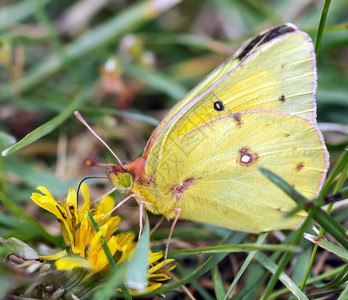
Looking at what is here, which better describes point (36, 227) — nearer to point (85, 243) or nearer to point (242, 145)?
point (85, 243)

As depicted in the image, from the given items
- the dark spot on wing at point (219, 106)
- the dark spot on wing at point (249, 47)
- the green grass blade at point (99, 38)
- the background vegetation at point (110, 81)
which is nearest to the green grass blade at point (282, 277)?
the background vegetation at point (110, 81)

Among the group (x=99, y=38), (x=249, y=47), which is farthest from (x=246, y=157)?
(x=99, y=38)

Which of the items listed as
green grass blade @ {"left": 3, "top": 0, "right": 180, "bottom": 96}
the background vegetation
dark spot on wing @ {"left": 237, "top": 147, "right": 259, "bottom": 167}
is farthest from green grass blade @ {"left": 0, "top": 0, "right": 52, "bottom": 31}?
dark spot on wing @ {"left": 237, "top": 147, "right": 259, "bottom": 167}

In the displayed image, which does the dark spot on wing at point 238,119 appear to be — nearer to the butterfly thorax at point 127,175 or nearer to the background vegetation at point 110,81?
the butterfly thorax at point 127,175

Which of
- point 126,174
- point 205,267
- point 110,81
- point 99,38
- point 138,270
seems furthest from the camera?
point 99,38

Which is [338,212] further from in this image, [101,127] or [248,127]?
[101,127]

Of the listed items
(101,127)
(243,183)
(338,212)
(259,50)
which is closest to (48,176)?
(101,127)
